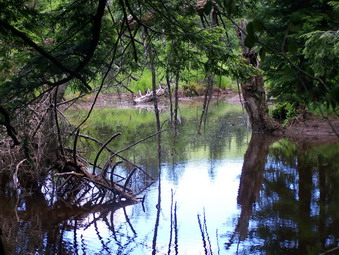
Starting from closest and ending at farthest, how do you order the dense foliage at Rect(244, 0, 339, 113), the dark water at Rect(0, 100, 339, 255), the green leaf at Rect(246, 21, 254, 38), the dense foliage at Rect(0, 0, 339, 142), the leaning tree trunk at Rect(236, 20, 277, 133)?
the green leaf at Rect(246, 21, 254, 38), the dense foliage at Rect(0, 0, 339, 142), the dark water at Rect(0, 100, 339, 255), the dense foliage at Rect(244, 0, 339, 113), the leaning tree trunk at Rect(236, 20, 277, 133)

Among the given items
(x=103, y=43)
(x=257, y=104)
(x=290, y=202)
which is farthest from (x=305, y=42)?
(x=257, y=104)

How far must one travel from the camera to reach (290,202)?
7.18 m

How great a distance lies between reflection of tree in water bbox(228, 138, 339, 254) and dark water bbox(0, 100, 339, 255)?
0.04ft

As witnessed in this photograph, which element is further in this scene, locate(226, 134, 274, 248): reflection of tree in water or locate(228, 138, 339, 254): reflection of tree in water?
locate(226, 134, 274, 248): reflection of tree in water

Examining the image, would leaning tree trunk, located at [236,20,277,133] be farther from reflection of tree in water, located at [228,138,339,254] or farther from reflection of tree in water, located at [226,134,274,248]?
reflection of tree in water, located at [228,138,339,254]

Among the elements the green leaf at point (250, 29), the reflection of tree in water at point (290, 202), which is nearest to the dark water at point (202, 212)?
the reflection of tree in water at point (290, 202)

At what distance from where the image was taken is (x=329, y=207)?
684 centimetres

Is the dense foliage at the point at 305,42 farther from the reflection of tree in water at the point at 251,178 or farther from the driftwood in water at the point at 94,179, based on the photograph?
the driftwood in water at the point at 94,179

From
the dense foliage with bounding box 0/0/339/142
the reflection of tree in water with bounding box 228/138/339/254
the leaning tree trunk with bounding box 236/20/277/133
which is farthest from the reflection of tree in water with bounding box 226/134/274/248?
the dense foliage with bounding box 0/0/339/142

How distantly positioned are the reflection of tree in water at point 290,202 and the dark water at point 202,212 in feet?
0.04

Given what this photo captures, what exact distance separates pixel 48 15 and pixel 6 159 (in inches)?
144

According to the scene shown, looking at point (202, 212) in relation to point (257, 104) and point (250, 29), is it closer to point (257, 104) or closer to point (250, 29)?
point (250, 29)

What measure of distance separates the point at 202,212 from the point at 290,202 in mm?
1434

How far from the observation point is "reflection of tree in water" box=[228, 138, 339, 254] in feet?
18.3
